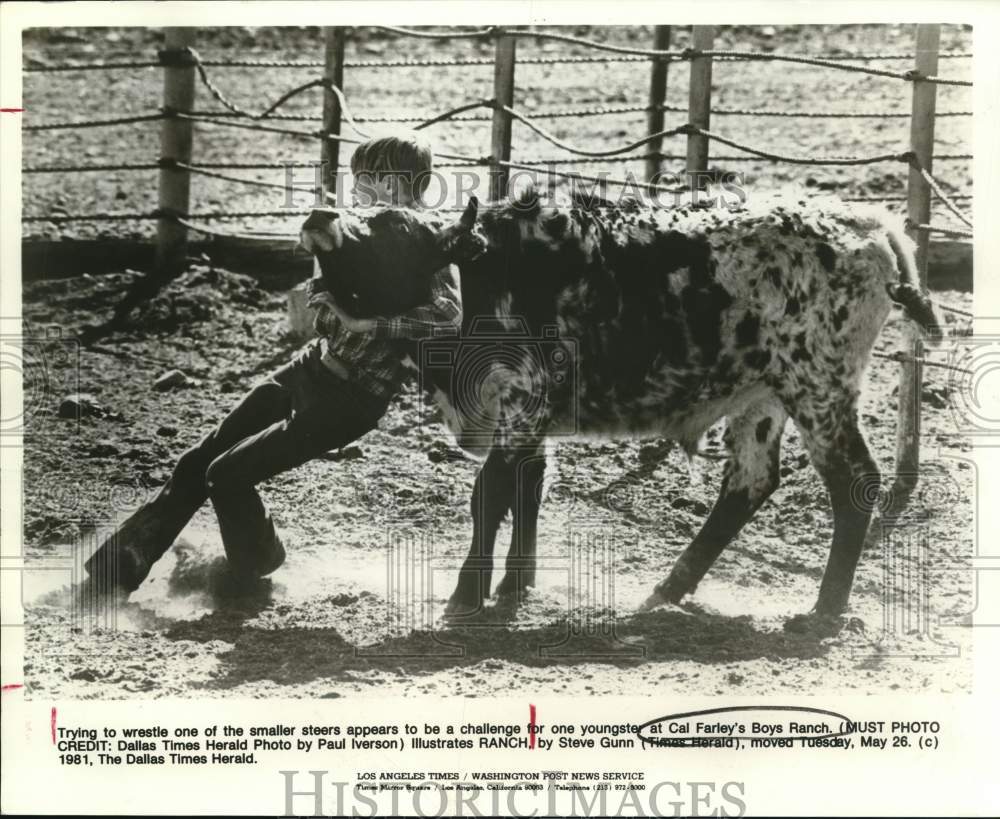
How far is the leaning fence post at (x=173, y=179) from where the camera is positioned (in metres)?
5.65

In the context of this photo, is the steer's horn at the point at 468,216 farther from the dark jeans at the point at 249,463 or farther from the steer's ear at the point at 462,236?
the dark jeans at the point at 249,463

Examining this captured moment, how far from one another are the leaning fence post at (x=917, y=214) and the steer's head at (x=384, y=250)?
158 centimetres

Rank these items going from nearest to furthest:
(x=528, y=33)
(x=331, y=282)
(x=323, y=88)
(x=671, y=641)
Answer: (x=331, y=282), (x=671, y=641), (x=528, y=33), (x=323, y=88)

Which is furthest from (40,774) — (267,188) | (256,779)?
(267,188)

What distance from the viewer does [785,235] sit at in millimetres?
4703

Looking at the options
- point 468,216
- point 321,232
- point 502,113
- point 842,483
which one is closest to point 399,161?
point 468,216

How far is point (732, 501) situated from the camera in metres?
4.91

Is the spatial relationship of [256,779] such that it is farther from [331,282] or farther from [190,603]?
[331,282]

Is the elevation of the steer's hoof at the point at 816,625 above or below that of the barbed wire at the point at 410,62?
below

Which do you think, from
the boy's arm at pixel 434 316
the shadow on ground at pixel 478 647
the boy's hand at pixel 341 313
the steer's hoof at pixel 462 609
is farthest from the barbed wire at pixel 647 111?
the shadow on ground at pixel 478 647

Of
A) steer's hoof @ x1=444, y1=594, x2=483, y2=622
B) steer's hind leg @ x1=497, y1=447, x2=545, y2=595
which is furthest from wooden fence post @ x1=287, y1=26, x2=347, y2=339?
steer's hoof @ x1=444, y1=594, x2=483, y2=622

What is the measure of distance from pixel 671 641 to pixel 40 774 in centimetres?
214

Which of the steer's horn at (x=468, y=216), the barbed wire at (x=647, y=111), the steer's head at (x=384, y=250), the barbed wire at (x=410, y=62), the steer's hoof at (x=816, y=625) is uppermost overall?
the barbed wire at (x=410, y=62)

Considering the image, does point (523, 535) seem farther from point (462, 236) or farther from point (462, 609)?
point (462, 236)
